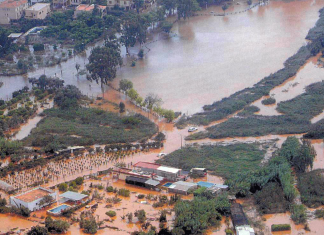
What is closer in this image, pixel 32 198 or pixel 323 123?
pixel 32 198

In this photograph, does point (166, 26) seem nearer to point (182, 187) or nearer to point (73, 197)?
point (182, 187)

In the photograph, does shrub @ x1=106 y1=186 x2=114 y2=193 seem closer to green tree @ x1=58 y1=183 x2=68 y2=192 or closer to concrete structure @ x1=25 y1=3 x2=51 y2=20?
green tree @ x1=58 y1=183 x2=68 y2=192

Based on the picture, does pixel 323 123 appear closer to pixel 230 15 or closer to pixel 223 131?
pixel 223 131

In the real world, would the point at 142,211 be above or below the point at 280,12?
below

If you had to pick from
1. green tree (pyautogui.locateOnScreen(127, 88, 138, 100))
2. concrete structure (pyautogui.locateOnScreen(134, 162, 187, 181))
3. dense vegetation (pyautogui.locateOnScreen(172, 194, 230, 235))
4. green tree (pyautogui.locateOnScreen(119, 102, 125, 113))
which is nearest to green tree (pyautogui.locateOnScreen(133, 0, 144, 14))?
green tree (pyautogui.locateOnScreen(127, 88, 138, 100))

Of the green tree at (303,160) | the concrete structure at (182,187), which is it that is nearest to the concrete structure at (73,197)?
the concrete structure at (182,187)

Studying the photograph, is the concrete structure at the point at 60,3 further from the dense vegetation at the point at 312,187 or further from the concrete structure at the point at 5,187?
the dense vegetation at the point at 312,187

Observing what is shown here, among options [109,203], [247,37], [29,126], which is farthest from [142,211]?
[247,37]
